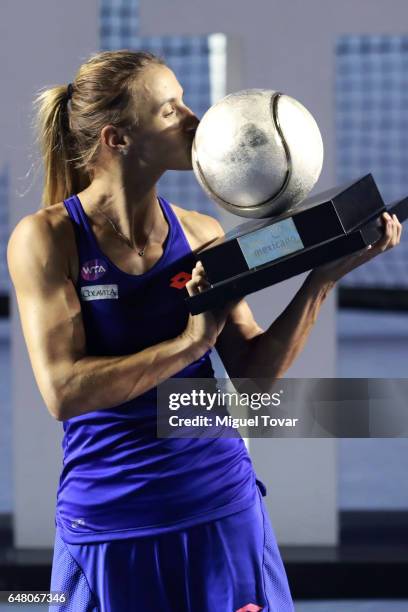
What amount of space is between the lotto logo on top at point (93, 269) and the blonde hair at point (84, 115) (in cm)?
13

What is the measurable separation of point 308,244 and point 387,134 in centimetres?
731

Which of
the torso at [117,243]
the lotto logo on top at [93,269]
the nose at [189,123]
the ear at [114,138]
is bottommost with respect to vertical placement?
the lotto logo on top at [93,269]

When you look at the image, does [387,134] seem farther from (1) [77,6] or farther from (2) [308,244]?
(2) [308,244]

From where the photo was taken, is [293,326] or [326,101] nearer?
[293,326]

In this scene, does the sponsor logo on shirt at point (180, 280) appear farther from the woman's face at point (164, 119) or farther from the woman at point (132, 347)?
the woman's face at point (164, 119)

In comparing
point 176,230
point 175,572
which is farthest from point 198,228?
point 175,572

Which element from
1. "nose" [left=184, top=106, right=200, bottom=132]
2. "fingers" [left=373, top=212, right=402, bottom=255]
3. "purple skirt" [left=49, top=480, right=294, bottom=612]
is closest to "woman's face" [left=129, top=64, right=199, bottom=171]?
"nose" [left=184, top=106, right=200, bottom=132]

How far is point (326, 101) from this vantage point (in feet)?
8.31

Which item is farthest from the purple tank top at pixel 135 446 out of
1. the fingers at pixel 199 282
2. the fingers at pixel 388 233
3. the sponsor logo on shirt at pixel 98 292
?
the fingers at pixel 388 233

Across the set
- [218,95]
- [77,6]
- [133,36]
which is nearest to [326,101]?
[218,95]

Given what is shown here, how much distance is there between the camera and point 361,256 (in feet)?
4.24

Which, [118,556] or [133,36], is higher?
[133,36]

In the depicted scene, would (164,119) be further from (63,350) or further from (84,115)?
(63,350)

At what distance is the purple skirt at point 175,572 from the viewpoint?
135 centimetres
